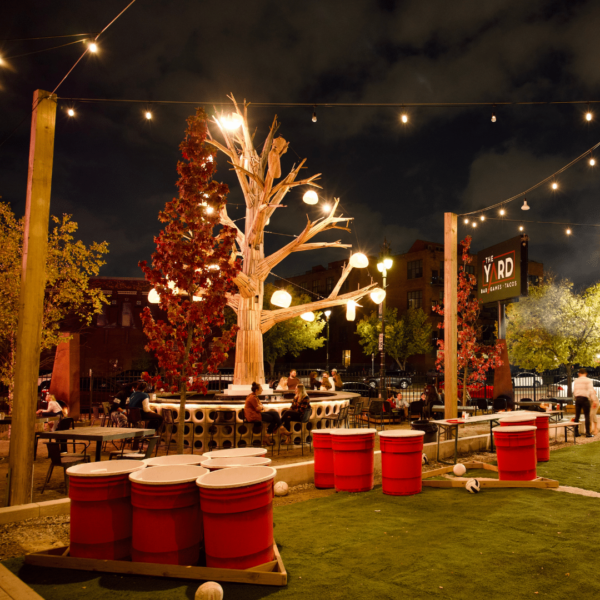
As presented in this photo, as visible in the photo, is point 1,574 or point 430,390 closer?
point 1,574

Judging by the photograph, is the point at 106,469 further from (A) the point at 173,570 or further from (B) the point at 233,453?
(B) the point at 233,453

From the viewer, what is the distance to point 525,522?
17.9 ft

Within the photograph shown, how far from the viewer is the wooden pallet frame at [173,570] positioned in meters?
3.89

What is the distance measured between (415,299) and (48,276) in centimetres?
3572

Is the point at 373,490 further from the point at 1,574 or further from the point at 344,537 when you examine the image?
the point at 1,574

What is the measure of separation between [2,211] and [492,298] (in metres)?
15.5

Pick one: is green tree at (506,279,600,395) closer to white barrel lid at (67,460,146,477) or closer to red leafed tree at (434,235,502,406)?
red leafed tree at (434,235,502,406)

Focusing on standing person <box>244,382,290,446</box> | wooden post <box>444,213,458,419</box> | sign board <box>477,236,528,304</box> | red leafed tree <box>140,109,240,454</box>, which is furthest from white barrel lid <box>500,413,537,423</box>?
red leafed tree <box>140,109,240,454</box>

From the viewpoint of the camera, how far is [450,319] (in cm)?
1109

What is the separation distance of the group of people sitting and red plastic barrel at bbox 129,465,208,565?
18.8 feet

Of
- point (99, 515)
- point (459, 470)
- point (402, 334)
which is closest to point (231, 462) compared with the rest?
point (99, 515)

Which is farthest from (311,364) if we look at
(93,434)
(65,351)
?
(93,434)

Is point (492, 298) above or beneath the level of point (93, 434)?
above

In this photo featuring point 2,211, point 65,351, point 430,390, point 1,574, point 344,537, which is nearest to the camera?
point 1,574
